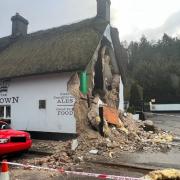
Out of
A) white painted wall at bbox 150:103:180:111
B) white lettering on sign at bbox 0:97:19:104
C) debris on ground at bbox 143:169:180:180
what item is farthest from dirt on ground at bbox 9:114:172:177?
white painted wall at bbox 150:103:180:111

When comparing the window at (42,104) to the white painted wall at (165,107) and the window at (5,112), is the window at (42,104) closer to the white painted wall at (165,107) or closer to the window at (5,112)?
the window at (5,112)

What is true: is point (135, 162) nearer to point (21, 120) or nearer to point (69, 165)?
point (69, 165)

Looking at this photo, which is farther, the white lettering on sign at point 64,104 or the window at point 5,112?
the window at point 5,112

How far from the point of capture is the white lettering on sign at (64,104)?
14.5 meters

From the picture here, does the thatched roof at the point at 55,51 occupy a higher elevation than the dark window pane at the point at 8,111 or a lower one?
higher

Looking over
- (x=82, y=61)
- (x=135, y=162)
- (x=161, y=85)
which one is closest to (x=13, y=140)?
(x=135, y=162)

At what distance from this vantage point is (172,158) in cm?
1098

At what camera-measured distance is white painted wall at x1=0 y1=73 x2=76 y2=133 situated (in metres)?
14.7

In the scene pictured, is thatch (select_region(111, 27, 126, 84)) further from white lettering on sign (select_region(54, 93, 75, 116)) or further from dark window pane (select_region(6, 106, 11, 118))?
dark window pane (select_region(6, 106, 11, 118))

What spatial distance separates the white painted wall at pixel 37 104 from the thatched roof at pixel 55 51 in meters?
0.57

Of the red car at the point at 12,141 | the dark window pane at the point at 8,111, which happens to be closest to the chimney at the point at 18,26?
the dark window pane at the point at 8,111

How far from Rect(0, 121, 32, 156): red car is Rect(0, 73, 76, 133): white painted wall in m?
3.97

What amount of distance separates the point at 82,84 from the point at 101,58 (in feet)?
9.98

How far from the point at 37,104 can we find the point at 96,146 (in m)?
4.86
